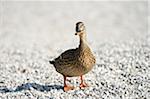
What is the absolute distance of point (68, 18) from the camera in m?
29.0

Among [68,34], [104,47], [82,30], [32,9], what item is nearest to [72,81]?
[82,30]

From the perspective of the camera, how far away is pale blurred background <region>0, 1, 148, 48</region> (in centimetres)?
2482

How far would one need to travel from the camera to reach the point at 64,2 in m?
32.5

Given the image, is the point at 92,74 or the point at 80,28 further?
the point at 92,74

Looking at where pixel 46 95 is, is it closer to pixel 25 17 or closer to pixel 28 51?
pixel 28 51

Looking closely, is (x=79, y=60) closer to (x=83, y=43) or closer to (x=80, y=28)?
(x=83, y=43)

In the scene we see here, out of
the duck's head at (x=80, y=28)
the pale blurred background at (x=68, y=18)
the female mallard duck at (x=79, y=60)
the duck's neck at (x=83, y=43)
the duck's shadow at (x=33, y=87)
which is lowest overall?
the duck's shadow at (x=33, y=87)

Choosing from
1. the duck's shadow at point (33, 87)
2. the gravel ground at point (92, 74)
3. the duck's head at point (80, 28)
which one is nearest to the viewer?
the duck's head at point (80, 28)

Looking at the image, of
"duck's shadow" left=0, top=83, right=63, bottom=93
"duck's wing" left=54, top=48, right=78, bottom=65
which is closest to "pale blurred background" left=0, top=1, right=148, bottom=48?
"duck's shadow" left=0, top=83, right=63, bottom=93

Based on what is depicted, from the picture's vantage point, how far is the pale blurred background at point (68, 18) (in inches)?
977

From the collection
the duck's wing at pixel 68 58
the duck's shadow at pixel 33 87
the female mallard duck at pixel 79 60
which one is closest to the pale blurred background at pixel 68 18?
the duck's shadow at pixel 33 87

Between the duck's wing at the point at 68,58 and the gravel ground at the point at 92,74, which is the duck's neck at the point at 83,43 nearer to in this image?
the duck's wing at the point at 68,58

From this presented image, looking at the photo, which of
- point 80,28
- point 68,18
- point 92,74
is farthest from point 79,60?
point 68,18

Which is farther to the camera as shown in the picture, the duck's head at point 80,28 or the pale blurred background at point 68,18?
the pale blurred background at point 68,18
